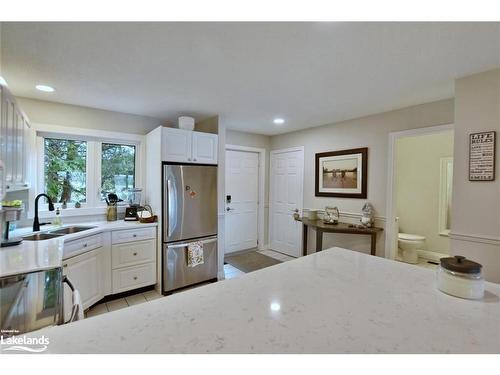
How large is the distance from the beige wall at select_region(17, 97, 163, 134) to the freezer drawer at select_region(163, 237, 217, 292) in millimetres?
1689

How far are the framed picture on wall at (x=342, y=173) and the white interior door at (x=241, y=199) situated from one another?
1.25 metres

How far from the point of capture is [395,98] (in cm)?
263

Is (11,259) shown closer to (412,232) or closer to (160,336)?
(160,336)

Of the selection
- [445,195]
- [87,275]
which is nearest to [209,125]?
[87,275]

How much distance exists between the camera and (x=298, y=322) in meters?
0.78

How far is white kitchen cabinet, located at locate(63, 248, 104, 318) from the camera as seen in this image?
7.34 ft

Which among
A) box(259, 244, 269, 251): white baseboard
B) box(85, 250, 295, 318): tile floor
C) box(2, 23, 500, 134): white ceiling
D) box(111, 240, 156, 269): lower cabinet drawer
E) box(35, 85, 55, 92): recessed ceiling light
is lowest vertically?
box(85, 250, 295, 318): tile floor

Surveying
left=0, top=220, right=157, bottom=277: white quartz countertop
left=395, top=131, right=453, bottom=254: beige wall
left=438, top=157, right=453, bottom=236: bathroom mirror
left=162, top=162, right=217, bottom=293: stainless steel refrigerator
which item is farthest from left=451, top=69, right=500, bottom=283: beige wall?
left=0, top=220, right=157, bottom=277: white quartz countertop

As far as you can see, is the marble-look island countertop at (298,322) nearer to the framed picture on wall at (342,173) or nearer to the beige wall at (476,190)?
the beige wall at (476,190)

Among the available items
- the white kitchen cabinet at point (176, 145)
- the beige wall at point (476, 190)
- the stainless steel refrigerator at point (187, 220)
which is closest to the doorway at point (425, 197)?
the beige wall at point (476, 190)

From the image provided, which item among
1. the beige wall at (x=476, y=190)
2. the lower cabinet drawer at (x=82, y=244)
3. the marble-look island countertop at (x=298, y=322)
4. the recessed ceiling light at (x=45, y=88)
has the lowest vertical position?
the lower cabinet drawer at (x=82, y=244)

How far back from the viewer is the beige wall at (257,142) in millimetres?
4328

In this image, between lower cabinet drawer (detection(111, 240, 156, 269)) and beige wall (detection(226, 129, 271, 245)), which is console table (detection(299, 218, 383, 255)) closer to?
beige wall (detection(226, 129, 271, 245))
